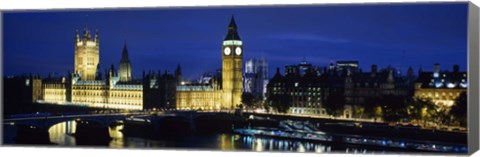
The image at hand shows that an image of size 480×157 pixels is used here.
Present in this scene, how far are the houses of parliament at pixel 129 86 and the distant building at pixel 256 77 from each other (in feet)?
0.44

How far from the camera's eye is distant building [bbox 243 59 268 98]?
33.7ft

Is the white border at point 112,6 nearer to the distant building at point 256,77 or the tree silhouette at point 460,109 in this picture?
the tree silhouette at point 460,109

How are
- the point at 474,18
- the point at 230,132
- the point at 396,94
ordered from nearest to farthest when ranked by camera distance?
1. the point at 474,18
2. the point at 396,94
3. the point at 230,132

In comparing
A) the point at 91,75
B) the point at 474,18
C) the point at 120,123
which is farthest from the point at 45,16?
the point at 474,18

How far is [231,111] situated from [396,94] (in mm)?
2762

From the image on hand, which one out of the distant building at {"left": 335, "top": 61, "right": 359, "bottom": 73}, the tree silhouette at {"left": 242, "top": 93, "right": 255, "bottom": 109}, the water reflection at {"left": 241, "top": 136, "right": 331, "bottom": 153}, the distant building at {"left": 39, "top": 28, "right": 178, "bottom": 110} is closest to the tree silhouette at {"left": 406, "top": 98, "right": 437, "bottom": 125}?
the distant building at {"left": 335, "top": 61, "right": 359, "bottom": 73}

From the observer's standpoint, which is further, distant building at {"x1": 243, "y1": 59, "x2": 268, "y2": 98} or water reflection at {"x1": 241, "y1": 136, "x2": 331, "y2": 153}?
water reflection at {"x1": 241, "y1": 136, "x2": 331, "y2": 153}

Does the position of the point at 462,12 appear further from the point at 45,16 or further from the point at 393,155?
the point at 45,16

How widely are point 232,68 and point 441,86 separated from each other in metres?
3.42

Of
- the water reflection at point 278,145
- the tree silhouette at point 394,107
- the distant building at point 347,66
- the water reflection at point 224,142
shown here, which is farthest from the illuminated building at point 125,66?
the tree silhouette at point 394,107

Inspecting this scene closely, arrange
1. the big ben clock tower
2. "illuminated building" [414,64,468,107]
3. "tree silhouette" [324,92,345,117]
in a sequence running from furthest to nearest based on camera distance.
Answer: "tree silhouette" [324,92,345,117], the big ben clock tower, "illuminated building" [414,64,468,107]

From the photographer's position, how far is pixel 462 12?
25.7ft

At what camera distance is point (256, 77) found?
1159cm

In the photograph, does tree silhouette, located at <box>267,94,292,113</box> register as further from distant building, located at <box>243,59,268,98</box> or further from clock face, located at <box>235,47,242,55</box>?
clock face, located at <box>235,47,242,55</box>
